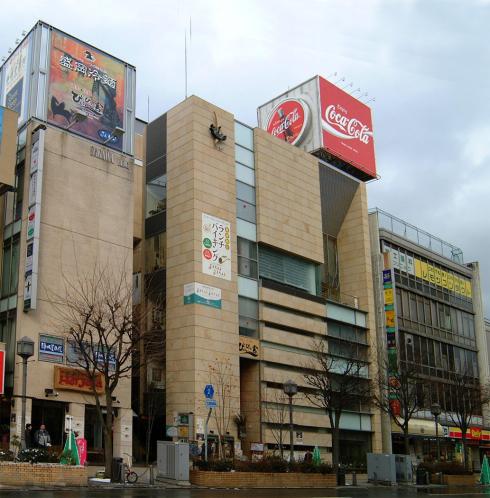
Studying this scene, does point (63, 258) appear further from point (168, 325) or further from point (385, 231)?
point (385, 231)

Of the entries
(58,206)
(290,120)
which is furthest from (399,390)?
(290,120)

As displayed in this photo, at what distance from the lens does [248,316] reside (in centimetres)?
4662

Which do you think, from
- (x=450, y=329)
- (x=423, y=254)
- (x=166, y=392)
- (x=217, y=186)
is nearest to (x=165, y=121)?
(x=217, y=186)

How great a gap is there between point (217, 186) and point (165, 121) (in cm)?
627

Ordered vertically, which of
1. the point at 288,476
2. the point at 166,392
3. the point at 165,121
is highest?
the point at 165,121

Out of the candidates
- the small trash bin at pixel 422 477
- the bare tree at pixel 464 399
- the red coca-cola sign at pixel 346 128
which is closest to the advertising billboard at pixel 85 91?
the red coca-cola sign at pixel 346 128

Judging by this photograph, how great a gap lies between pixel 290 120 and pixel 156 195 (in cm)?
1914

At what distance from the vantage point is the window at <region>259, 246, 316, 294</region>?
49.5 meters

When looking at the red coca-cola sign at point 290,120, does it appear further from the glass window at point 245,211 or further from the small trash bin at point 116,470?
the small trash bin at point 116,470

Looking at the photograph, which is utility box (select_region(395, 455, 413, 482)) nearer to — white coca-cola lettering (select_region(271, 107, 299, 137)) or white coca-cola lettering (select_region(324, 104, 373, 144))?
white coca-cola lettering (select_region(324, 104, 373, 144))

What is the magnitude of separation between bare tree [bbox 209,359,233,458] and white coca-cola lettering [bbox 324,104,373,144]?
26713 mm

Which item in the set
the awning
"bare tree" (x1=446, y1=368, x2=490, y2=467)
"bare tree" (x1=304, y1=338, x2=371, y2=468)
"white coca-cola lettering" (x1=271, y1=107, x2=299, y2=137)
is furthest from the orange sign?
"white coca-cola lettering" (x1=271, y1=107, x2=299, y2=137)

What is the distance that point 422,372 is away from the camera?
195 feet

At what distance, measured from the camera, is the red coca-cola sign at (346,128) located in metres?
60.8
